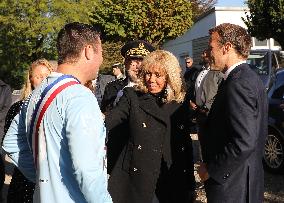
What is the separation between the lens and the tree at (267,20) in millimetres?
23703

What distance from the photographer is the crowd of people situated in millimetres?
2240

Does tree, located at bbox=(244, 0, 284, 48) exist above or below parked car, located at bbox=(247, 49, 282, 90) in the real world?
above

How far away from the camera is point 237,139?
2943 mm

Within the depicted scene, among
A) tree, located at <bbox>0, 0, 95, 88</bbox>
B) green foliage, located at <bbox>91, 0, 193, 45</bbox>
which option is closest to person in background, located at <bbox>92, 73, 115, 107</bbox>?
green foliage, located at <bbox>91, 0, 193, 45</bbox>

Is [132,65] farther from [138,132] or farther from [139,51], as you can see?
[138,132]

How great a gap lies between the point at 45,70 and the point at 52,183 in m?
2.52

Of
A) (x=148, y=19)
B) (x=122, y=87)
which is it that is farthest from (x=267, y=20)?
(x=122, y=87)

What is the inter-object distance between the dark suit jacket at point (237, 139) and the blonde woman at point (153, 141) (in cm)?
36

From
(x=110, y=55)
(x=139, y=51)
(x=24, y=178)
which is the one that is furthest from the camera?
(x=110, y=55)

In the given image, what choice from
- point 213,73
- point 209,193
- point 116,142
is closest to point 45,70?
point 116,142

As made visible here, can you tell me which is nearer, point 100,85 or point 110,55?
point 100,85

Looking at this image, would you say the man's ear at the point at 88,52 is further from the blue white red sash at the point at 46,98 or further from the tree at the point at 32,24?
the tree at the point at 32,24

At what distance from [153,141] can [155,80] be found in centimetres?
47

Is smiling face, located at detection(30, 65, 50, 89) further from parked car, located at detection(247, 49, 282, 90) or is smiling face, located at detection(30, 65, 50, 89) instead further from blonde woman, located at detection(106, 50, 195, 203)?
parked car, located at detection(247, 49, 282, 90)
